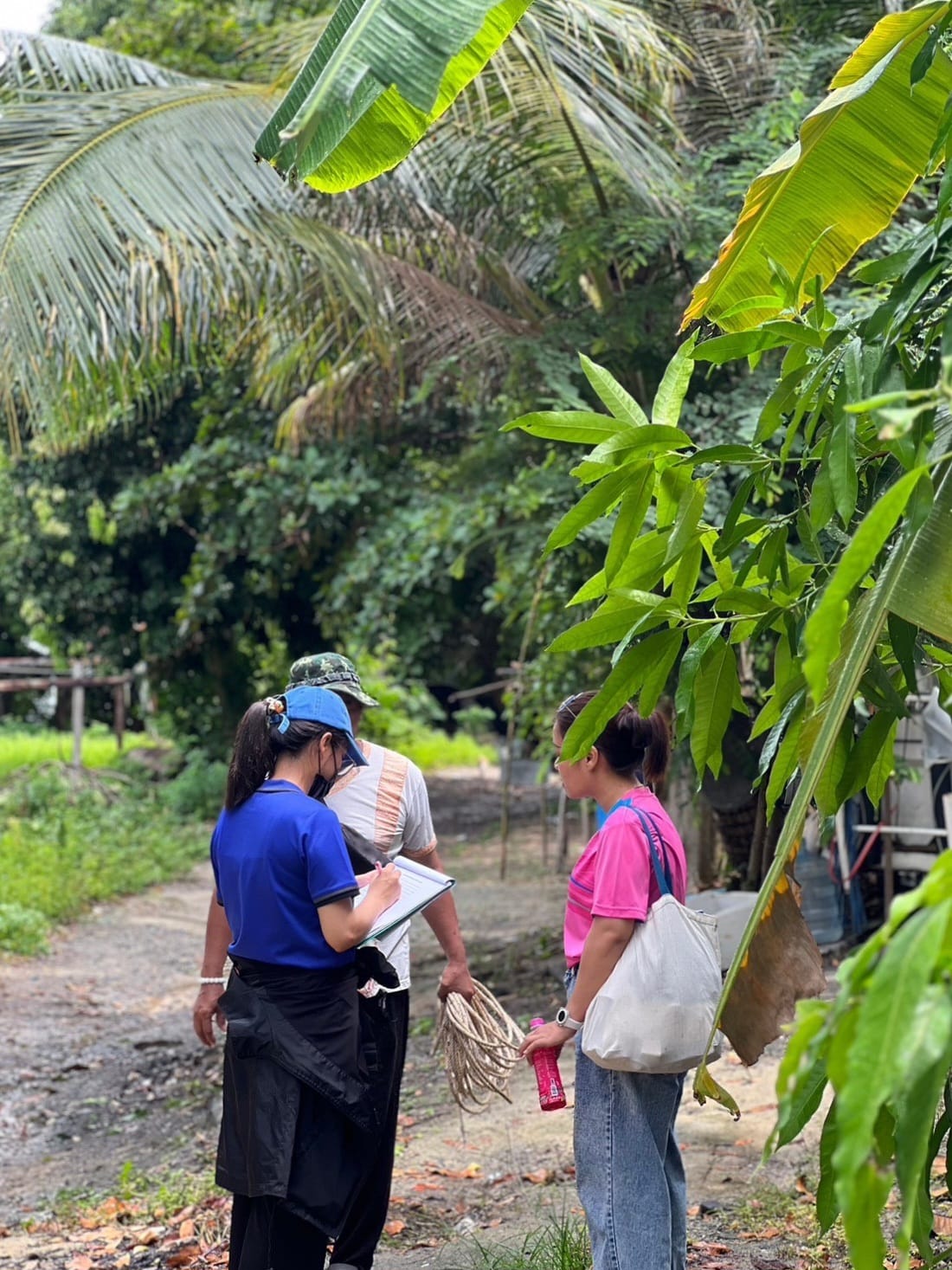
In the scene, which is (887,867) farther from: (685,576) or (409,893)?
(685,576)

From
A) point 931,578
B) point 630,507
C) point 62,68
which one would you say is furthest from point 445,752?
point 931,578

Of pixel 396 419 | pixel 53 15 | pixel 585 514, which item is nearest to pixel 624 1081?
pixel 585 514

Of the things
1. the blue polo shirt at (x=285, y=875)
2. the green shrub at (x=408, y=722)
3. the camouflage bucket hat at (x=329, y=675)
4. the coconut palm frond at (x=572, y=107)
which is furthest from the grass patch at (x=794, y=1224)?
the green shrub at (x=408, y=722)

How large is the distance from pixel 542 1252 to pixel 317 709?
157 centimetres

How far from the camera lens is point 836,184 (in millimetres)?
2977

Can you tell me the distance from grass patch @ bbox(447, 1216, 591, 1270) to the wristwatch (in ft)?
2.76

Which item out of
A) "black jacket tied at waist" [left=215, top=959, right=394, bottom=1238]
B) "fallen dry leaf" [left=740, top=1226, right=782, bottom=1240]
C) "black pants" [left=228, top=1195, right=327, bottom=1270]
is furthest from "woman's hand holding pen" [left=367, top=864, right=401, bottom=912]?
"fallen dry leaf" [left=740, top=1226, right=782, bottom=1240]

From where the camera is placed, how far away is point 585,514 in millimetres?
2285

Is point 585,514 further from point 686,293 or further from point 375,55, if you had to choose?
point 686,293

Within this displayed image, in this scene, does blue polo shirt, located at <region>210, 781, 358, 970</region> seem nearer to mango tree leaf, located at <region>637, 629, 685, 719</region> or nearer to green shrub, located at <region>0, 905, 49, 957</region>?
mango tree leaf, located at <region>637, 629, 685, 719</region>

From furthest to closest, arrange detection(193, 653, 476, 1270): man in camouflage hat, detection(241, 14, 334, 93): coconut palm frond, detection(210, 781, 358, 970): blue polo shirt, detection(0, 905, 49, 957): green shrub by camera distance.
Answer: detection(0, 905, 49, 957): green shrub, detection(241, 14, 334, 93): coconut palm frond, detection(193, 653, 476, 1270): man in camouflage hat, detection(210, 781, 358, 970): blue polo shirt

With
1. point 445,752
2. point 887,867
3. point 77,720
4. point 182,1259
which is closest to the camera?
point 182,1259

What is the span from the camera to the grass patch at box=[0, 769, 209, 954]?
1018cm

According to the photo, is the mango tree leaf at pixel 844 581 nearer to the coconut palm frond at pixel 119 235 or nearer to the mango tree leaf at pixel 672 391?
the mango tree leaf at pixel 672 391
